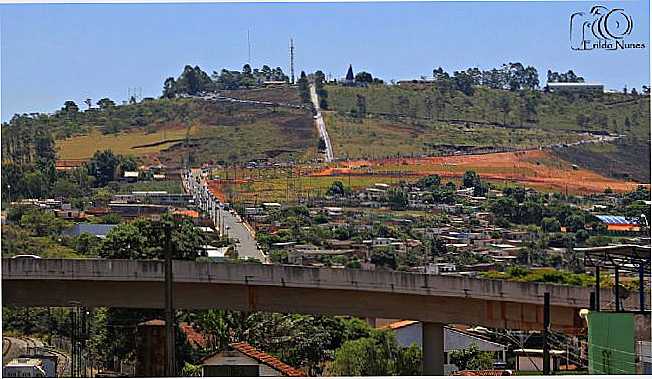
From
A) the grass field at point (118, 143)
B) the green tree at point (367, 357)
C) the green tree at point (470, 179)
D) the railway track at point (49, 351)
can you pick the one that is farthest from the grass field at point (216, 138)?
the green tree at point (367, 357)

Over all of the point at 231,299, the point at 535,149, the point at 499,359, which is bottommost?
the point at 499,359

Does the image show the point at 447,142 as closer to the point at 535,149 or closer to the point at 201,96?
the point at 535,149

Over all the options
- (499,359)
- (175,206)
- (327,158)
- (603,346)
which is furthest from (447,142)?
(603,346)

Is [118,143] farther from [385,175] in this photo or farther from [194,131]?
[385,175]

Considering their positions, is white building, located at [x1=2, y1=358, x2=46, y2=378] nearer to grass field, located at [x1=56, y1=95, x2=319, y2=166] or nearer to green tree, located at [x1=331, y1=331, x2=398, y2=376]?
green tree, located at [x1=331, y1=331, x2=398, y2=376]

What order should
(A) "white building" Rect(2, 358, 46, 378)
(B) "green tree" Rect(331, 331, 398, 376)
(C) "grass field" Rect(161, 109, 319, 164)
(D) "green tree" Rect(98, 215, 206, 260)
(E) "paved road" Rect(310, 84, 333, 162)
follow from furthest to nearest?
(E) "paved road" Rect(310, 84, 333, 162) < (C) "grass field" Rect(161, 109, 319, 164) < (D) "green tree" Rect(98, 215, 206, 260) < (B) "green tree" Rect(331, 331, 398, 376) < (A) "white building" Rect(2, 358, 46, 378)

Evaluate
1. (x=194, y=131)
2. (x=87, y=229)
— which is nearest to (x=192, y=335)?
(x=87, y=229)

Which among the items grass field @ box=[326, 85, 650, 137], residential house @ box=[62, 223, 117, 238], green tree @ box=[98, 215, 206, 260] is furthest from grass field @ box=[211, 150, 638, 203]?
green tree @ box=[98, 215, 206, 260]
